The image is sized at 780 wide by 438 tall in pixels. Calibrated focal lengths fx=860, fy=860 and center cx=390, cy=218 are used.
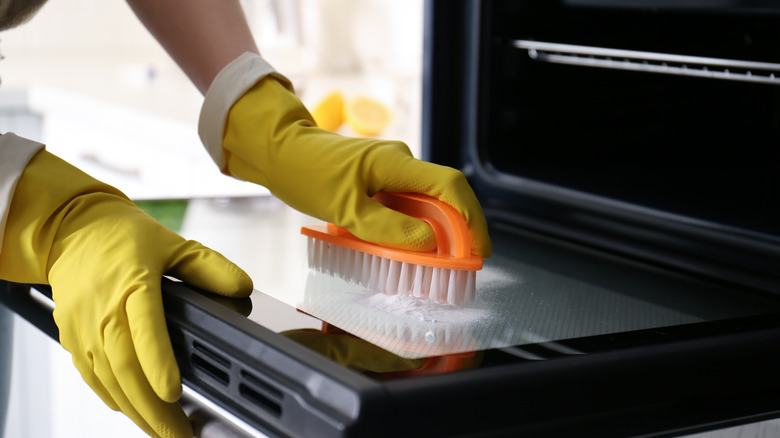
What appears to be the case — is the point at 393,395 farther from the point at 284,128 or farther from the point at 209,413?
the point at 284,128

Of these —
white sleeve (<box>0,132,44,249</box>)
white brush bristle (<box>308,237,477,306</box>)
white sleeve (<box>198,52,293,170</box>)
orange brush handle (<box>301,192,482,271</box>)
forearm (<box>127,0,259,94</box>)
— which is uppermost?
forearm (<box>127,0,259,94</box>)

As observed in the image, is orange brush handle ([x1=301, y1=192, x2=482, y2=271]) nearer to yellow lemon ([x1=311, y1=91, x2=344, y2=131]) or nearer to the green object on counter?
the green object on counter

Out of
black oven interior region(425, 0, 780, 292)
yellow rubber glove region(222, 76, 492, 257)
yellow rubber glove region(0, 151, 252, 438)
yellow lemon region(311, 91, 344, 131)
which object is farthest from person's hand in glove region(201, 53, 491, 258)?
yellow lemon region(311, 91, 344, 131)

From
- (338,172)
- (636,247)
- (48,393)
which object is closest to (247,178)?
(338,172)

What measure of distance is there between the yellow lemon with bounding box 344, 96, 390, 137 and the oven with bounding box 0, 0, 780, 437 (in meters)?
1.11

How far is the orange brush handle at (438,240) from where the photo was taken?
2.13 ft

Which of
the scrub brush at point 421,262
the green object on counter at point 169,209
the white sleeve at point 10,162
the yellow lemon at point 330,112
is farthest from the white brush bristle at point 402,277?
the yellow lemon at point 330,112

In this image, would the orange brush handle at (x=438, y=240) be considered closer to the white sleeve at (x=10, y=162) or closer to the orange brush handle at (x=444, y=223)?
the orange brush handle at (x=444, y=223)

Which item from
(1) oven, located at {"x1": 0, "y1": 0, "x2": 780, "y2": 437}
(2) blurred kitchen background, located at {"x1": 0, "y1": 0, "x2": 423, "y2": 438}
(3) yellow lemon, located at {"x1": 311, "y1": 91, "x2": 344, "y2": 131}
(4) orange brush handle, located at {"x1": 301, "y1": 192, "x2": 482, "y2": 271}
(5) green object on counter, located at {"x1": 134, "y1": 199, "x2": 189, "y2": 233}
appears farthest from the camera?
(3) yellow lemon, located at {"x1": 311, "y1": 91, "x2": 344, "y2": 131}

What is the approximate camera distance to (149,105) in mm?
2438

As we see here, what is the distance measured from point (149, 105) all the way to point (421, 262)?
1.95 m

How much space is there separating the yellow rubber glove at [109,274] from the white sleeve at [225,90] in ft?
0.49

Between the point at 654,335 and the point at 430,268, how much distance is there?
180 millimetres

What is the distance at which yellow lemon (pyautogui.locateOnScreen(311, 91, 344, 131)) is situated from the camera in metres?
2.20
